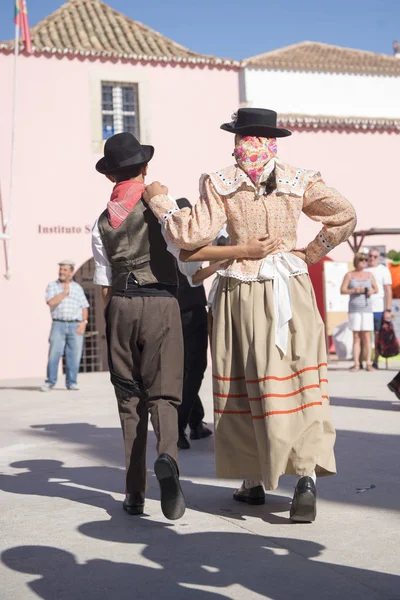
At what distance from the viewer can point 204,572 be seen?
3.79 meters

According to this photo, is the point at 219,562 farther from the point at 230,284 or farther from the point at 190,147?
the point at 190,147

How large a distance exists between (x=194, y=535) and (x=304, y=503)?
20.4 inches

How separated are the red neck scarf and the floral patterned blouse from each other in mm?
156

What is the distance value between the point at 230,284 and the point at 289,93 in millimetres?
32785

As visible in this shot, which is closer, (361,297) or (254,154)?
(254,154)

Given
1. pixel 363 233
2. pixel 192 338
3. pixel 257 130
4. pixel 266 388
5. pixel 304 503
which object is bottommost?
pixel 304 503

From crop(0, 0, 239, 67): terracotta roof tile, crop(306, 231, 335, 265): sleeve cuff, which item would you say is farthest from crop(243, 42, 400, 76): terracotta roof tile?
crop(306, 231, 335, 265): sleeve cuff

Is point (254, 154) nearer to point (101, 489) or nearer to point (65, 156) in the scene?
point (101, 489)

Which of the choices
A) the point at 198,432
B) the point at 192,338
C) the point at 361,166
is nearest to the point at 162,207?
the point at 192,338

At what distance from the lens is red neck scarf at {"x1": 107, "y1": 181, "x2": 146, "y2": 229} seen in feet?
16.2

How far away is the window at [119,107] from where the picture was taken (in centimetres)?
2177

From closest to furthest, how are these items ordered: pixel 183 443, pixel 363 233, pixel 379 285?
1. pixel 183 443
2. pixel 379 285
3. pixel 363 233

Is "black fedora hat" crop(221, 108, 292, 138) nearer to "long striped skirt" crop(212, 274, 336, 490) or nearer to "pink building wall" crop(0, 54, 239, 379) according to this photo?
"long striped skirt" crop(212, 274, 336, 490)

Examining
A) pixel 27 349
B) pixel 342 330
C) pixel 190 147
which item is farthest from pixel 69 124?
pixel 342 330
